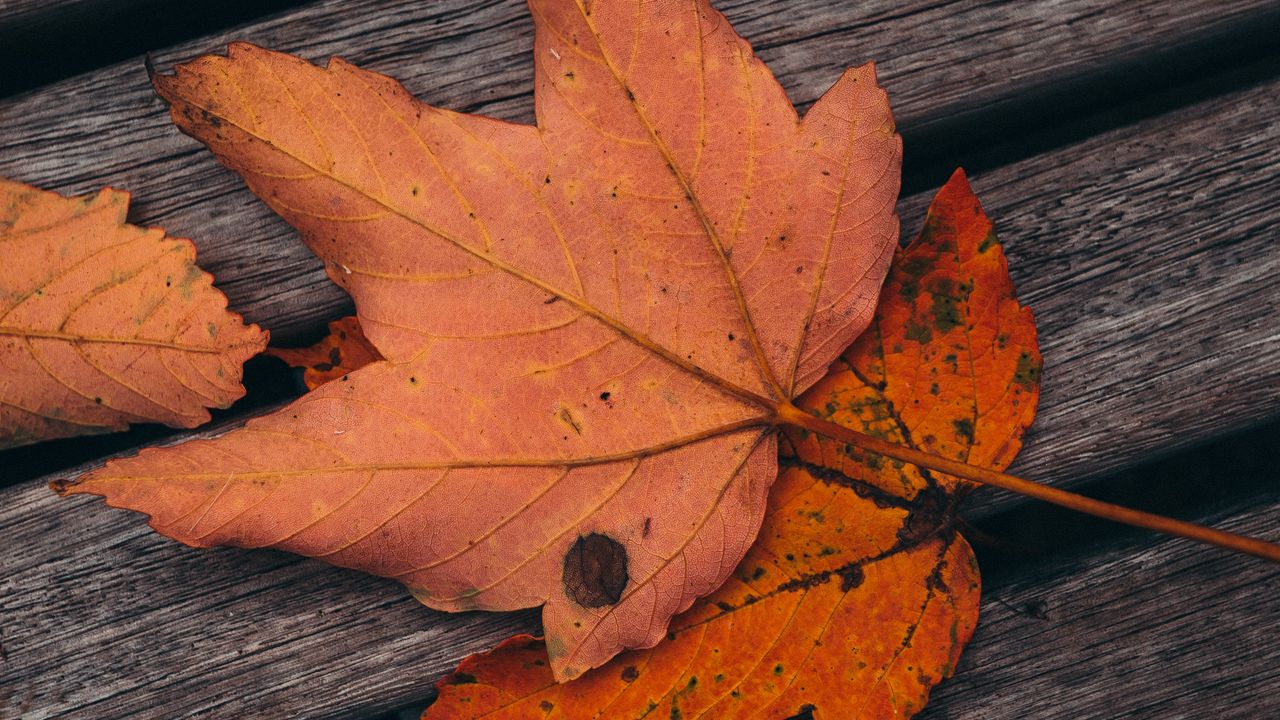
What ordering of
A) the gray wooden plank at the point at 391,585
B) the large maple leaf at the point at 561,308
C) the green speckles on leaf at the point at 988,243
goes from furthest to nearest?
the gray wooden plank at the point at 391,585 → the green speckles on leaf at the point at 988,243 → the large maple leaf at the point at 561,308

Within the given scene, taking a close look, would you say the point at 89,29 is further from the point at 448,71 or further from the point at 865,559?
the point at 865,559

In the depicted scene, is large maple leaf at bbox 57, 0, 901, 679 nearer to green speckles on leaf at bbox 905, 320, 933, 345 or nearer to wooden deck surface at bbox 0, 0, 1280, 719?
green speckles on leaf at bbox 905, 320, 933, 345

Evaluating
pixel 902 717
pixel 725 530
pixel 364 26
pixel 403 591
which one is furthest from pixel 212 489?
pixel 902 717

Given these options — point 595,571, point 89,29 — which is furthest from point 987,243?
point 89,29

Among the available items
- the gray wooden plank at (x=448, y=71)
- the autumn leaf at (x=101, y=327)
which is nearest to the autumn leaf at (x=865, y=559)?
the gray wooden plank at (x=448, y=71)

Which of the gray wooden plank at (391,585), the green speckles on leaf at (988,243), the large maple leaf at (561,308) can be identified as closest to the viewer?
the large maple leaf at (561,308)

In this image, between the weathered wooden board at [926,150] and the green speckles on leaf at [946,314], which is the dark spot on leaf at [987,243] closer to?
the green speckles on leaf at [946,314]
